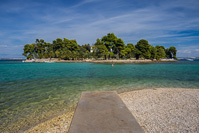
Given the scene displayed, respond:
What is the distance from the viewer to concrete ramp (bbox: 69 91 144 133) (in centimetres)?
361

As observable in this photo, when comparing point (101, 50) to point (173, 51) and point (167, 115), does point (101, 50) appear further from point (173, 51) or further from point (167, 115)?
point (173, 51)

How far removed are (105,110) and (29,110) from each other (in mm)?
4946

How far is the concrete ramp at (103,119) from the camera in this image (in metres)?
3.61

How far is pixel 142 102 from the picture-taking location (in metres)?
7.88

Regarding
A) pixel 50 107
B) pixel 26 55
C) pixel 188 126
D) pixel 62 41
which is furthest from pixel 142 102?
pixel 26 55

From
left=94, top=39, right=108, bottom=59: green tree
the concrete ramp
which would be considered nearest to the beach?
the concrete ramp

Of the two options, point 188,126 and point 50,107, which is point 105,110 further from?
point 50,107

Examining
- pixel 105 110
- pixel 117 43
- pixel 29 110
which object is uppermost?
pixel 117 43

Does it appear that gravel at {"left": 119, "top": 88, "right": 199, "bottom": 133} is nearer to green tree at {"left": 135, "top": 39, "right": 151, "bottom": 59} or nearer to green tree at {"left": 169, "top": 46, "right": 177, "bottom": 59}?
green tree at {"left": 135, "top": 39, "right": 151, "bottom": 59}

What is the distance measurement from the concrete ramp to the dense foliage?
70573mm

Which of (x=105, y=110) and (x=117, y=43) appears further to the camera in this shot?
(x=117, y=43)

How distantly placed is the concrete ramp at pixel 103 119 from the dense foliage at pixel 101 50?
70573 mm

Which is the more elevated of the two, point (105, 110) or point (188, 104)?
point (105, 110)

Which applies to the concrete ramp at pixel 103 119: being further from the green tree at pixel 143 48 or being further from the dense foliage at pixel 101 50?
the green tree at pixel 143 48
